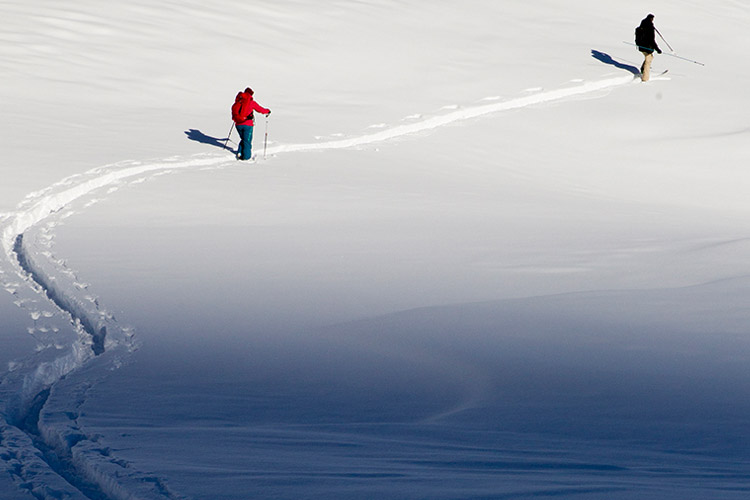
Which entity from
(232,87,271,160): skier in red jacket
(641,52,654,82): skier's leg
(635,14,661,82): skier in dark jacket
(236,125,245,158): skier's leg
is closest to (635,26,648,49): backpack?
(635,14,661,82): skier in dark jacket

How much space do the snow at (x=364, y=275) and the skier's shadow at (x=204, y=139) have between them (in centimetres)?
7

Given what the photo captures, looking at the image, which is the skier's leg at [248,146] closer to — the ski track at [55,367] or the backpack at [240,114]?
the backpack at [240,114]

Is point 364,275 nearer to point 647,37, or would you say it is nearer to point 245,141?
point 245,141

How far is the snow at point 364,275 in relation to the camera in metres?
4.29

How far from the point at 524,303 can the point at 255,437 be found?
313 centimetres

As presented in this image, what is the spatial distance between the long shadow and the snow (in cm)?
62

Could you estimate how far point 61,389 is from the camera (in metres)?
5.21

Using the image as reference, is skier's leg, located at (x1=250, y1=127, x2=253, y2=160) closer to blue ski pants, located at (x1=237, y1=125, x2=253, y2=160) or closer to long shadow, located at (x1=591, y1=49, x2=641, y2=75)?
blue ski pants, located at (x1=237, y1=125, x2=253, y2=160)

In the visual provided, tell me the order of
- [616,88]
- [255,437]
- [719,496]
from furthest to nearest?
1. [616,88]
2. [255,437]
3. [719,496]

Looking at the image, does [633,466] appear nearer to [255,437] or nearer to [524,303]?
[255,437]

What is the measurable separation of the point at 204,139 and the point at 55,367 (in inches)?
432

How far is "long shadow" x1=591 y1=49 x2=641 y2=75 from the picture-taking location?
71.9 ft

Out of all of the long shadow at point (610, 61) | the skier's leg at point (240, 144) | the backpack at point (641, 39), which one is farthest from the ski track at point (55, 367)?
the long shadow at point (610, 61)

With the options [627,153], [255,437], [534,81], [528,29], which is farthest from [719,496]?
[528,29]
